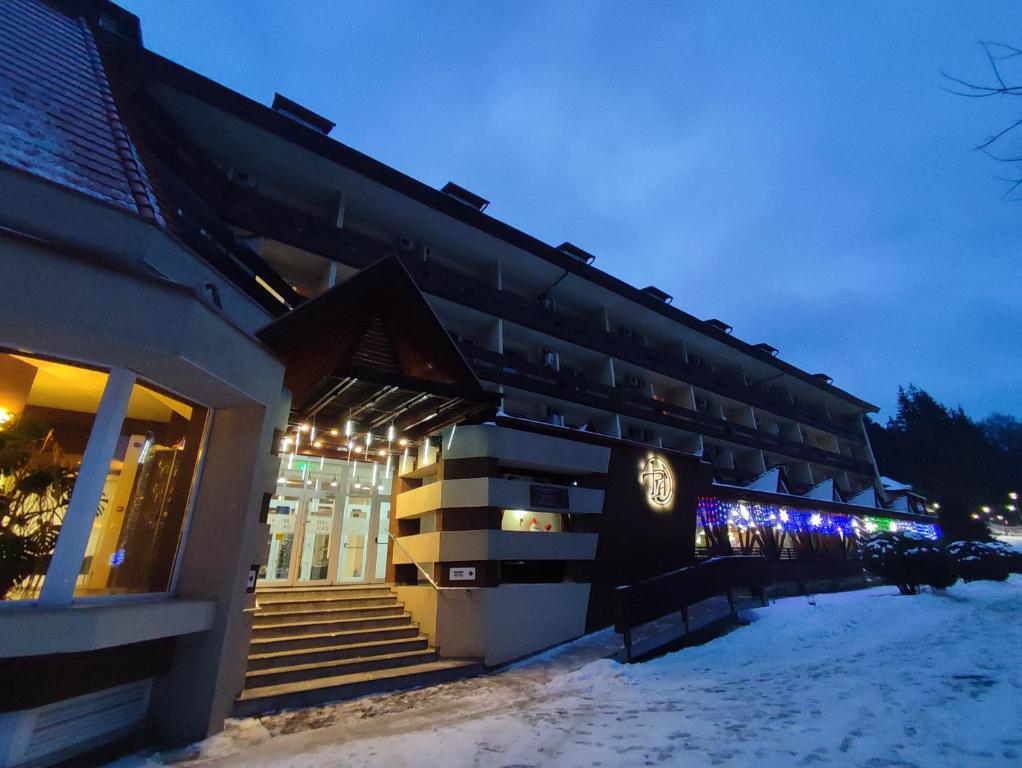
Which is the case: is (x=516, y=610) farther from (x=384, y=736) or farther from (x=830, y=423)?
(x=830, y=423)

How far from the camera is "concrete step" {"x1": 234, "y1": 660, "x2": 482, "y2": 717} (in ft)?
22.6

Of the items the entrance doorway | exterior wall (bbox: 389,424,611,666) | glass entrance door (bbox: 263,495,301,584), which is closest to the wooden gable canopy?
exterior wall (bbox: 389,424,611,666)

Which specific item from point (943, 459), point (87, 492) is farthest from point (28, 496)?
point (943, 459)

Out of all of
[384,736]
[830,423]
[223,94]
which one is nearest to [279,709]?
[384,736]

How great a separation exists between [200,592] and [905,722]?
8.61 metres

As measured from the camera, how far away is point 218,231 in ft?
28.0

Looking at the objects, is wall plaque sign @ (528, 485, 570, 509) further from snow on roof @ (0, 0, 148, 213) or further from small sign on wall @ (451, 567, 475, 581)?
snow on roof @ (0, 0, 148, 213)

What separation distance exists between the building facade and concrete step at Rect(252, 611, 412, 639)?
0.23 feet

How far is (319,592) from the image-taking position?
10.8m

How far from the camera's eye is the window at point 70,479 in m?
4.65

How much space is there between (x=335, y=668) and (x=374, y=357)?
233 inches

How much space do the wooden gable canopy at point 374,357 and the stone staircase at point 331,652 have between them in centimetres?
418

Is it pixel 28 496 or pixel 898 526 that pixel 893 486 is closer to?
pixel 898 526

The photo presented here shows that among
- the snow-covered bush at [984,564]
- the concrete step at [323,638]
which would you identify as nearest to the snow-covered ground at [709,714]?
the concrete step at [323,638]
